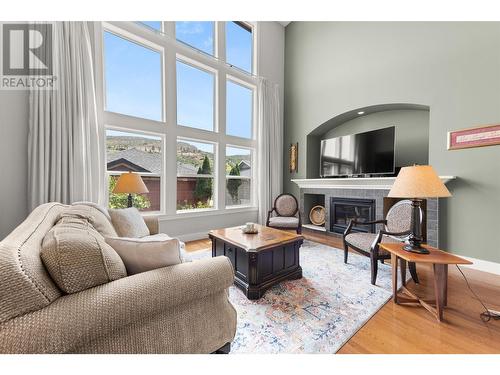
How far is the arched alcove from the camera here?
356 cm

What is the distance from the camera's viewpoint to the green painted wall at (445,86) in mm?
2689

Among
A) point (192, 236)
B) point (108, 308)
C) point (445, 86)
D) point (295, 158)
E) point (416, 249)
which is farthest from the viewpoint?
point (295, 158)

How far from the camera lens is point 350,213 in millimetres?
4262

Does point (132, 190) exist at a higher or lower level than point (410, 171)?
lower

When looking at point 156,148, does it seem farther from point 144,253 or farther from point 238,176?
point 144,253

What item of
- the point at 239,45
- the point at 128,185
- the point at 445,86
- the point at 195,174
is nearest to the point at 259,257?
the point at 128,185

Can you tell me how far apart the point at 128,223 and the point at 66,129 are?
1581mm

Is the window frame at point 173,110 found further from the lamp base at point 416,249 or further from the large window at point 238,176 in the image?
the lamp base at point 416,249
